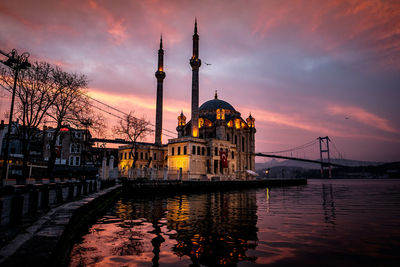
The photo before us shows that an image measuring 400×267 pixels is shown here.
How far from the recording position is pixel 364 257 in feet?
19.0

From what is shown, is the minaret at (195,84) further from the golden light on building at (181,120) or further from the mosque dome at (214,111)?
the golden light on building at (181,120)

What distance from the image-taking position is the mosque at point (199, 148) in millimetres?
48156

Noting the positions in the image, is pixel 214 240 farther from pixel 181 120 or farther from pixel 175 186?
Answer: pixel 181 120

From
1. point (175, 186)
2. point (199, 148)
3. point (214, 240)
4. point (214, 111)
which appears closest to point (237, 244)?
point (214, 240)

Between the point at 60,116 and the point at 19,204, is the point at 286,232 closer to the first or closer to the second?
the point at 19,204

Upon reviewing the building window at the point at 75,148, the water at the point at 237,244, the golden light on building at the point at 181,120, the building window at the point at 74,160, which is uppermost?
the golden light on building at the point at 181,120

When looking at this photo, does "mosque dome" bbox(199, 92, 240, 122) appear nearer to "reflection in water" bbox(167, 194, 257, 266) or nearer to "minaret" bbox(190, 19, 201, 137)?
"minaret" bbox(190, 19, 201, 137)

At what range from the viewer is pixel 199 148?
49.6 m

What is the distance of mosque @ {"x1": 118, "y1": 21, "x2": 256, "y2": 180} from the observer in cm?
4816

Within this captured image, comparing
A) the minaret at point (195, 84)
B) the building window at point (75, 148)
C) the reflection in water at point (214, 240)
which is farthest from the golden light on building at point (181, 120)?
the reflection in water at point (214, 240)

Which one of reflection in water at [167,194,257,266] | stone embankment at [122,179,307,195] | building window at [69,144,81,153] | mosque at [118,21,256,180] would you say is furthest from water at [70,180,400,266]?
building window at [69,144,81,153]

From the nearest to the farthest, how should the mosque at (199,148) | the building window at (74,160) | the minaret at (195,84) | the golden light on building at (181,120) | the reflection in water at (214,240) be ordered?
the reflection in water at (214,240) < the mosque at (199,148) < the minaret at (195,84) < the building window at (74,160) < the golden light on building at (181,120)

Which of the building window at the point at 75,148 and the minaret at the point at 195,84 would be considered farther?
the building window at the point at 75,148

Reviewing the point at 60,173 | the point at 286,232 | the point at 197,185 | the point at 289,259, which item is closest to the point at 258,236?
the point at 286,232
